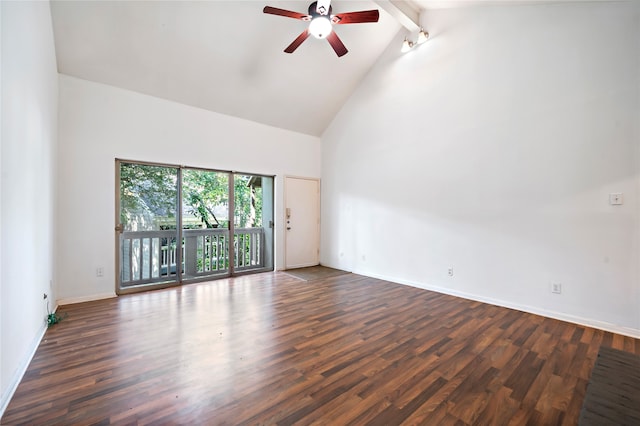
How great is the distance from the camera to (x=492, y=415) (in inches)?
66.4

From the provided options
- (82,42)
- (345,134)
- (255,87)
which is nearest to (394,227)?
(345,134)

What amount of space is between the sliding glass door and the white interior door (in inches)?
15.4

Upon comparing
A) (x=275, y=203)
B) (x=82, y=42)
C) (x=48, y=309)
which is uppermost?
(x=82, y=42)

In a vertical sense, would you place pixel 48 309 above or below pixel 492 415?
above

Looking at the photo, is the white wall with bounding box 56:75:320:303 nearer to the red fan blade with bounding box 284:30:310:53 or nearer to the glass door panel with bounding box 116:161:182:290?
the glass door panel with bounding box 116:161:182:290

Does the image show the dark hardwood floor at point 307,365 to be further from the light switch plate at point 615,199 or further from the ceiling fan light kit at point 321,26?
the ceiling fan light kit at point 321,26

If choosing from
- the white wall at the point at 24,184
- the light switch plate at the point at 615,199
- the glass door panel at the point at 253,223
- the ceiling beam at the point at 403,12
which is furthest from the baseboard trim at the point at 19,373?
the ceiling beam at the point at 403,12

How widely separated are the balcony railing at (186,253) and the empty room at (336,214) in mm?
42

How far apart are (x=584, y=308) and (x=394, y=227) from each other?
2.57 metres

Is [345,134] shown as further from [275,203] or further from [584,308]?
[584,308]

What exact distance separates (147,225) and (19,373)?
264cm

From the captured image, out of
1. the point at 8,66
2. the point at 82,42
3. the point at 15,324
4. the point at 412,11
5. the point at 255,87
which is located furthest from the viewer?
the point at 255,87

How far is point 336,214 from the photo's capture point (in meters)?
6.09

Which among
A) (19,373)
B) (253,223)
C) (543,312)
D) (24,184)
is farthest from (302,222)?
(19,373)
